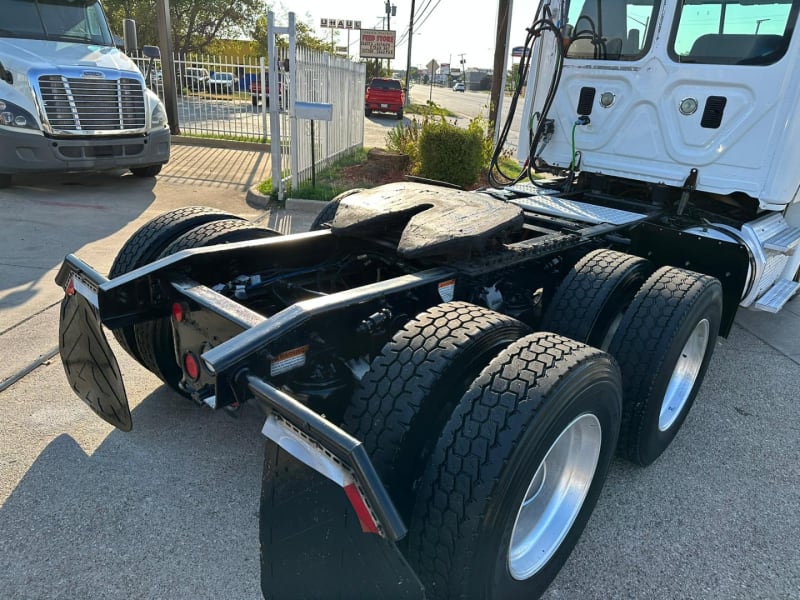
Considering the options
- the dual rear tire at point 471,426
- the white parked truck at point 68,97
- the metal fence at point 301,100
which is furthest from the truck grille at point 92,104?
the dual rear tire at point 471,426

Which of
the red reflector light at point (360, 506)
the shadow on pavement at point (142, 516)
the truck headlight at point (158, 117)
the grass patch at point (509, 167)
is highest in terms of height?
the truck headlight at point (158, 117)

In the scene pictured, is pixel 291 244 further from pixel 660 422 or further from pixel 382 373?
pixel 660 422

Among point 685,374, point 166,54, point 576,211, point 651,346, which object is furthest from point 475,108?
point 651,346

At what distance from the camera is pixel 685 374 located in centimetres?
345

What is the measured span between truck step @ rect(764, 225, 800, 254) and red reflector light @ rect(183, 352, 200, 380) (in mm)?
3832

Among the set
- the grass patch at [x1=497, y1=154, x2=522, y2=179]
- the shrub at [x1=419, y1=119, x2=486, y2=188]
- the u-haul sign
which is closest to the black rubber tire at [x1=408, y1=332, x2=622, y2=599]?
the shrub at [x1=419, y1=119, x2=486, y2=188]

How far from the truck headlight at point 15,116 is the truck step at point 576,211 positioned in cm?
684

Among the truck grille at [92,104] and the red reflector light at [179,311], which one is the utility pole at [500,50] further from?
the red reflector light at [179,311]

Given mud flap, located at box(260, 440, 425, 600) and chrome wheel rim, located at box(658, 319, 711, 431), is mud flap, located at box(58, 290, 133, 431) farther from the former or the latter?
chrome wheel rim, located at box(658, 319, 711, 431)

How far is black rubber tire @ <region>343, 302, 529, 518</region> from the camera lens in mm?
1918

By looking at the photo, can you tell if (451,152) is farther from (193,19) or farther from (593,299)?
(193,19)

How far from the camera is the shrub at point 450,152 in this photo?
29.8 feet

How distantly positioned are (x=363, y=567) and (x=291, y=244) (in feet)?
6.05

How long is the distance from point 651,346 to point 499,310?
30.0 inches
